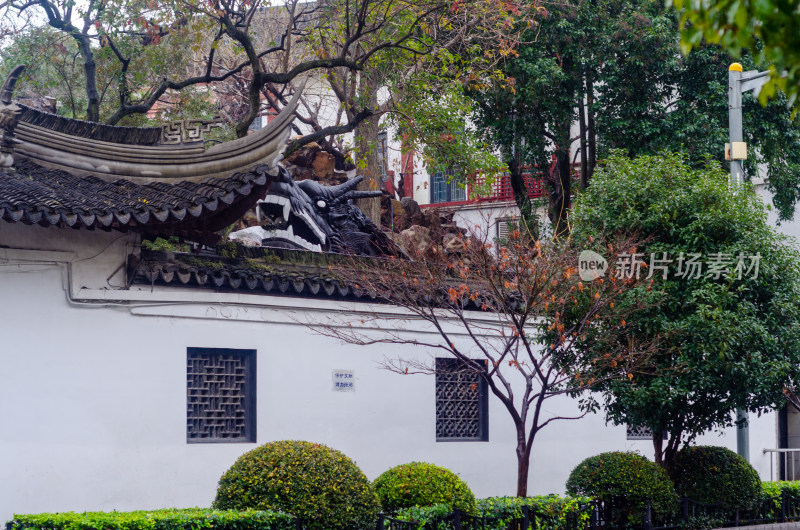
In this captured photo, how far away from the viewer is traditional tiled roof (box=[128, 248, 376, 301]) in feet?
37.2

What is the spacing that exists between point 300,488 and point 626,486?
15.6ft

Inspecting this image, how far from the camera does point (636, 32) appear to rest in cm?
1920

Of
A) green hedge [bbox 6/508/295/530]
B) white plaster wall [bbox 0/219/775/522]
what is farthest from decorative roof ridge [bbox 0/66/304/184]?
green hedge [bbox 6/508/295/530]

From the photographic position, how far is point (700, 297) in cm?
1195

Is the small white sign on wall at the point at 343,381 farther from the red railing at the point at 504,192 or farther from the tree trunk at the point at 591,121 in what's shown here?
the red railing at the point at 504,192

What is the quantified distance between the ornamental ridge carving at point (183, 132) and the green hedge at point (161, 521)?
14.6ft

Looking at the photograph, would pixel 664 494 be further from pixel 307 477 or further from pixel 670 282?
pixel 307 477

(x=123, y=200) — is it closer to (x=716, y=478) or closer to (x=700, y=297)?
(x=700, y=297)

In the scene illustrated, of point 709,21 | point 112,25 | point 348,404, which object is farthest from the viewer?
point 112,25

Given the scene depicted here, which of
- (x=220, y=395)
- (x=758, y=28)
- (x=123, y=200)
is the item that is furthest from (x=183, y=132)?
(x=758, y=28)

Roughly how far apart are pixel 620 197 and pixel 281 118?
452cm

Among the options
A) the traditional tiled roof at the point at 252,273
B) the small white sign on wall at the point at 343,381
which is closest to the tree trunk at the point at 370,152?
the traditional tiled roof at the point at 252,273

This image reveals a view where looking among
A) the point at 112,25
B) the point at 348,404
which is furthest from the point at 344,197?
the point at 112,25

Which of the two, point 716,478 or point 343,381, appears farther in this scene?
point 716,478
